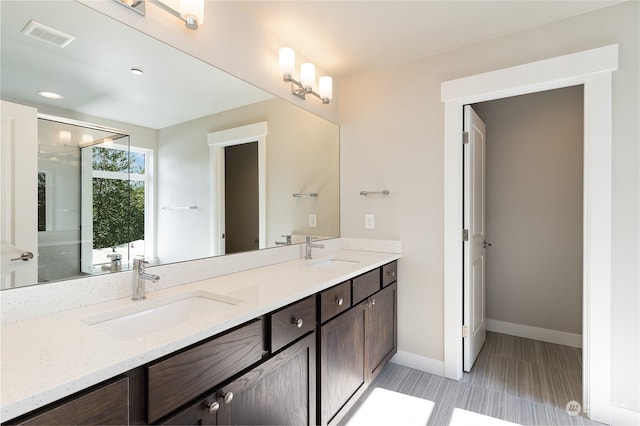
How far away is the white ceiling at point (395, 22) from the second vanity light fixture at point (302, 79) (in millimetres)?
158

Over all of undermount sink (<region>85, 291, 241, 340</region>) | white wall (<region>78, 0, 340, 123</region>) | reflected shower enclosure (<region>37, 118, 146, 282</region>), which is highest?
white wall (<region>78, 0, 340, 123</region>)

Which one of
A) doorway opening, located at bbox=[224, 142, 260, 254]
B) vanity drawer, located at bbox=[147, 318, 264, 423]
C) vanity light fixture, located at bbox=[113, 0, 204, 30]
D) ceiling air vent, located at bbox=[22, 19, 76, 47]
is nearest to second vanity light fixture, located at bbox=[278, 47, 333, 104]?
doorway opening, located at bbox=[224, 142, 260, 254]

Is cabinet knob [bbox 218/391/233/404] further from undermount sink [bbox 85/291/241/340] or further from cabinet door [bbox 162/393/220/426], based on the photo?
undermount sink [bbox 85/291/241/340]

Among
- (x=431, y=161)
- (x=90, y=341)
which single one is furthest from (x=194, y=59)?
(x=431, y=161)

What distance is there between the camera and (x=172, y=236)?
1.44 m

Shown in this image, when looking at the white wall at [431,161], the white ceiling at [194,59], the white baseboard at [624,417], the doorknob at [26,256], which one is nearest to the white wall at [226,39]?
the white ceiling at [194,59]

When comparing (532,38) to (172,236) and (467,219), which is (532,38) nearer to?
(467,219)

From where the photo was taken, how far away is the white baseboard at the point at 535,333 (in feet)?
8.80

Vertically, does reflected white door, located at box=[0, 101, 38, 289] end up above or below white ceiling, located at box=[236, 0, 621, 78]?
below

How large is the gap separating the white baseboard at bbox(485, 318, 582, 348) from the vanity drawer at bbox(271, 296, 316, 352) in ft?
8.07

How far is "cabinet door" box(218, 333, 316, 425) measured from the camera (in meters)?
1.01

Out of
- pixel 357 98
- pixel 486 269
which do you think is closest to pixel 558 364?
pixel 486 269

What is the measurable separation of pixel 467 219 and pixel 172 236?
1.93 metres

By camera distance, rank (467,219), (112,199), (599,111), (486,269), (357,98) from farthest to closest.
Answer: (486,269), (357,98), (467,219), (599,111), (112,199)
